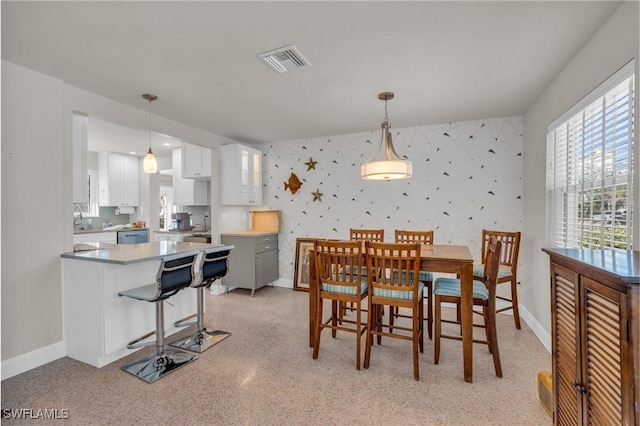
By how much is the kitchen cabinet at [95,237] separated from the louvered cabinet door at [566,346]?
6340 millimetres

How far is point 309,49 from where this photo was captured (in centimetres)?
221

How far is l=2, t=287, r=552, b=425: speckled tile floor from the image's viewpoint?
192 cm

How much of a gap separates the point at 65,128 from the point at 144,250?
4.30ft

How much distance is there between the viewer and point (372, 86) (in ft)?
9.40

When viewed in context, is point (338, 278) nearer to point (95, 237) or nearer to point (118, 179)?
point (95, 237)

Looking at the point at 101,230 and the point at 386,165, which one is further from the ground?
the point at 386,165

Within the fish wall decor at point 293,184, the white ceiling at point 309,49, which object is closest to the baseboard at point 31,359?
the white ceiling at point 309,49

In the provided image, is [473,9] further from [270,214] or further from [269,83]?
[270,214]

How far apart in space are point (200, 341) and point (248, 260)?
180 centimetres

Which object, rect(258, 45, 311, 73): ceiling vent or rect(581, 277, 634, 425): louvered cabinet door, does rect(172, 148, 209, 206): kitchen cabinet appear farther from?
rect(581, 277, 634, 425): louvered cabinet door

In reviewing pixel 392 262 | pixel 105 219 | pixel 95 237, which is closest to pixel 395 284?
pixel 392 262

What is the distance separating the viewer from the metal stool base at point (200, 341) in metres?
2.86

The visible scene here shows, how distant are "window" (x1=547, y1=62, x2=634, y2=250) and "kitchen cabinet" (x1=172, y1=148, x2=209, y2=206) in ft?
17.2

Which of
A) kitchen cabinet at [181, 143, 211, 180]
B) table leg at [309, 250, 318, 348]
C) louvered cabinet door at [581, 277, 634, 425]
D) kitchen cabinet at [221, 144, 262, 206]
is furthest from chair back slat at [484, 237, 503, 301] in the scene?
kitchen cabinet at [181, 143, 211, 180]
